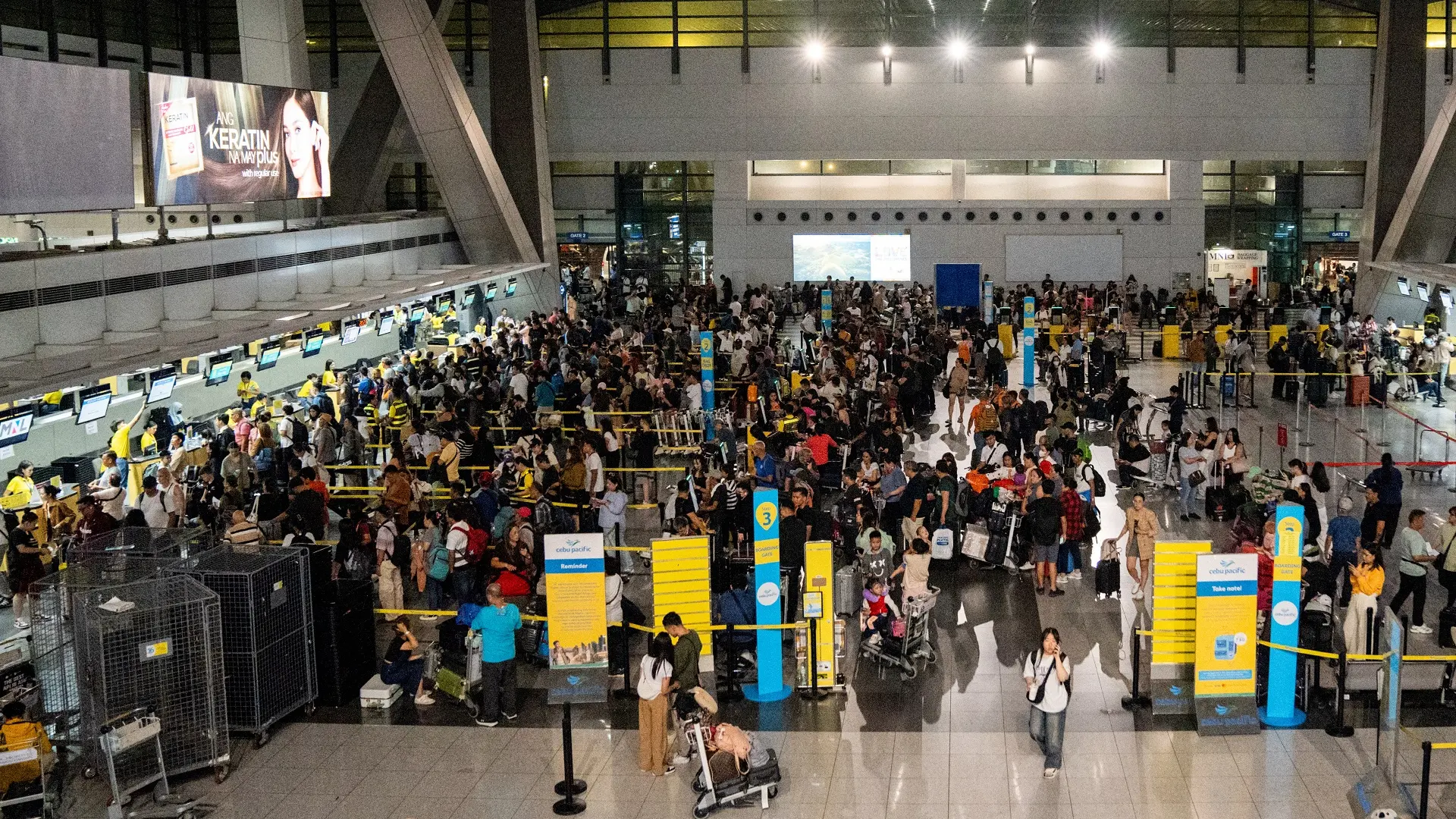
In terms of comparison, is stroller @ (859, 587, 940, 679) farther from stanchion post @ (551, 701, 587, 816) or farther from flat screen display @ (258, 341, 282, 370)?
flat screen display @ (258, 341, 282, 370)

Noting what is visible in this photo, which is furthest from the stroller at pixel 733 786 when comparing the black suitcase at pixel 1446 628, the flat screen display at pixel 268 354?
the flat screen display at pixel 268 354

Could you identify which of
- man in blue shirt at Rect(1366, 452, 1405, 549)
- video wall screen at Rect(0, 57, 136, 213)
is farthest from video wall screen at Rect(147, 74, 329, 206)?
man in blue shirt at Rect(1366, 452, 1405, 549)

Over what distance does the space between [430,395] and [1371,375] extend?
1627 centimetres

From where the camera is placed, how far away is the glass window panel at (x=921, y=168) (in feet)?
139

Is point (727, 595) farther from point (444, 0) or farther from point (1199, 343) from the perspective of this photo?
point (444, 0)

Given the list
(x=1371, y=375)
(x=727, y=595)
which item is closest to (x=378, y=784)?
(x=727, y=595)

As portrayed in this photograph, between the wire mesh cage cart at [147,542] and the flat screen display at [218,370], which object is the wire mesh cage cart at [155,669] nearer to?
the wire mesh cage cart at [147,542]

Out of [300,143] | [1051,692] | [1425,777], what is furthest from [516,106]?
[1425,777]

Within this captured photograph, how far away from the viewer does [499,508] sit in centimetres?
1530

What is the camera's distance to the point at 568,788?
401 inches

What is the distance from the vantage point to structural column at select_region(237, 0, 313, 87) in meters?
25.4

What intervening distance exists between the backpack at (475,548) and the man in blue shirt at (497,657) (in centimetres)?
213

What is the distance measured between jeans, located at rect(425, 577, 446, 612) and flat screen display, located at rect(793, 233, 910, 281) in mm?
28486

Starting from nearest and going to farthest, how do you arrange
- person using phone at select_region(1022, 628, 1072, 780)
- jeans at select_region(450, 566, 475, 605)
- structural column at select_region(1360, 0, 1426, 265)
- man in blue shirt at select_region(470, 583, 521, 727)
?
person using phone at select_region(1022, 628, 1072, 780) → man in blue shirt at select_region(470, 583, 521, 727) → jeans at select_region(450, 566, 475, 605) → structural column at select_region(1360, 0, 1426, 265)
